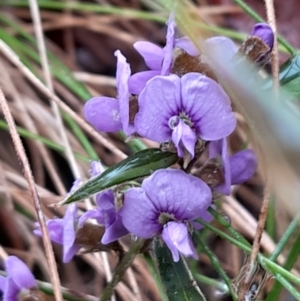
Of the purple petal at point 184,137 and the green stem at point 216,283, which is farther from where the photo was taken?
the green stem at point 216,283

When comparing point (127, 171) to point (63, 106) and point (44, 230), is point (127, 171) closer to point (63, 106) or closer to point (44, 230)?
point (44, 230)

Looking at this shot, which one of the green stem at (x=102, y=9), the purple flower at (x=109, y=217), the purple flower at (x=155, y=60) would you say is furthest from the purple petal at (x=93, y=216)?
the green stem at (x=102, y=9)

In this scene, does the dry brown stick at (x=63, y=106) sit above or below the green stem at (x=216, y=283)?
above

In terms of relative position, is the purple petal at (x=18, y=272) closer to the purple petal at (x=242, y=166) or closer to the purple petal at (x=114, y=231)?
the purple petal at (x=114, y=231)

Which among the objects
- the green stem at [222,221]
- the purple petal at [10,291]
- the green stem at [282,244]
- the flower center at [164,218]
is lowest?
the green stem at [282,244]

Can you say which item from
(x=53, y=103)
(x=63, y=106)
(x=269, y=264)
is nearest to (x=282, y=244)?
(x=269, y=264)

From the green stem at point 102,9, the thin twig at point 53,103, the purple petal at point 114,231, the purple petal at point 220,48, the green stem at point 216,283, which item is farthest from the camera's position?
the green stem at point 102,9

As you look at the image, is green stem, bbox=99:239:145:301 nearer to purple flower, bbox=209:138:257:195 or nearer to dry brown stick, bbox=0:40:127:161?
purple flower, bbox=209:138:257:195
